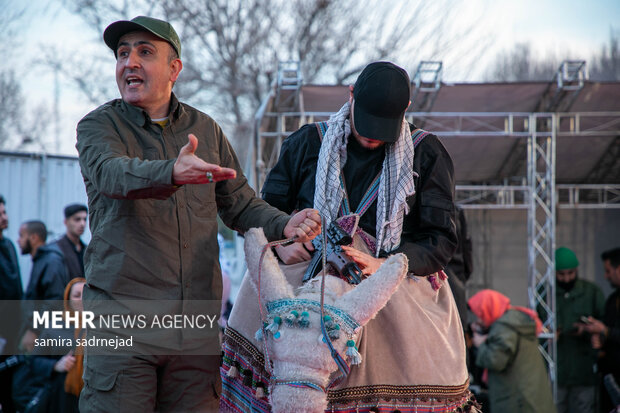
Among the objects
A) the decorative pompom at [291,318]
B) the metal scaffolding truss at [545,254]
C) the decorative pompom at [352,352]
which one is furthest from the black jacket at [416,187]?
the metal scaffolding truss at [545,254]

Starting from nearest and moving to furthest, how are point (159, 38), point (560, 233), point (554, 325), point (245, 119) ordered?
1. point (159, 38)
2. point (554, 325)
3. point (560, 233)
4. point (245, 119)

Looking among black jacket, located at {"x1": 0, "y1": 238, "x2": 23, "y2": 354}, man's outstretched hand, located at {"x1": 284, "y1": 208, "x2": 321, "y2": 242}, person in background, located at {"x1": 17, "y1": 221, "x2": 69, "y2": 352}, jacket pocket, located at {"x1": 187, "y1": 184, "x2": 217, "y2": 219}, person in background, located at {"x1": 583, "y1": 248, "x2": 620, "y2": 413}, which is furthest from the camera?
person in background, located at {"x1": 583, "y1": 248, "x2": 620, "y2": 413}

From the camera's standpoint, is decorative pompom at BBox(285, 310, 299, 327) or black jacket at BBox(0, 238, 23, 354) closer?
decorative pompom at BBox(285, 310, 299, 327)

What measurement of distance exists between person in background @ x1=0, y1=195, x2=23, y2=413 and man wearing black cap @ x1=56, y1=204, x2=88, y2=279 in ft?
1.65

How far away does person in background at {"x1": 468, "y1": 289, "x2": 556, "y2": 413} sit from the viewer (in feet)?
21.8

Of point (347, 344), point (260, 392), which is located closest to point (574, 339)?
point (260, 392)

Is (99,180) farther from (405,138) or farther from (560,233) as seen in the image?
(560,233)

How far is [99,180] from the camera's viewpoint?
103 inches

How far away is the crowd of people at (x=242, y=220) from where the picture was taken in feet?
9.04

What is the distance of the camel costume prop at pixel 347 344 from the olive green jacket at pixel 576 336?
569cm

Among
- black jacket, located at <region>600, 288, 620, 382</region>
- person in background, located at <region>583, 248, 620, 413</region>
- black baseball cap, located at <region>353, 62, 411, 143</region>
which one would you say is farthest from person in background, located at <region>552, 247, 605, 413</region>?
black baseball cap, located at <region>353, 62, 411, 143</region>

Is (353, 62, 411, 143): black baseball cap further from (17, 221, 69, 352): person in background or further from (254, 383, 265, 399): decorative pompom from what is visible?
(17, 221, 69, 352): person in background

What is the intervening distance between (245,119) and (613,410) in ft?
48.7

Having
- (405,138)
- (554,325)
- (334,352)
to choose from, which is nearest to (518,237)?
(554,325)
